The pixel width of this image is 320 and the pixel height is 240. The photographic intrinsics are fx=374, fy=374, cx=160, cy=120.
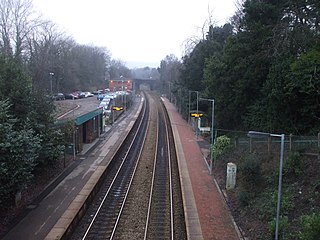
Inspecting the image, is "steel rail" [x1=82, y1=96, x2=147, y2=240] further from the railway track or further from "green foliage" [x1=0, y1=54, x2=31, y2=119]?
"green foliage" [x1=0, y1=54, x2=31, y2=119]

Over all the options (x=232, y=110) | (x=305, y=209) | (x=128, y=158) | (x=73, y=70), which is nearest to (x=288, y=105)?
(x=232, y=110)

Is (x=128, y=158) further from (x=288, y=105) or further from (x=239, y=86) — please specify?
(x=288, y=105)

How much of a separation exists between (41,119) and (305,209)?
13800mm

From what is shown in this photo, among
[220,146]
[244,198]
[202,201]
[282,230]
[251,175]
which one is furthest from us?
[220,146]

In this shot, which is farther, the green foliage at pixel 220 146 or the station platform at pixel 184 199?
the green foliage at pixel 220 146

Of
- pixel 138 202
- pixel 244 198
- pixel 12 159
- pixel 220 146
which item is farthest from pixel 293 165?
pixel 12 159


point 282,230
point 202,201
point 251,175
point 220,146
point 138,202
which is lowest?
point 138,202

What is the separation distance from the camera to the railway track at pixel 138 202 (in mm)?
14664

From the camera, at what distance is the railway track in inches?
577

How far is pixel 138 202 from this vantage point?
18.1 meters

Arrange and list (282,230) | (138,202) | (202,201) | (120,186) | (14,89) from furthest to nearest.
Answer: (120,186)
(14,89)
(138,202)
(202,201)
(282,230)

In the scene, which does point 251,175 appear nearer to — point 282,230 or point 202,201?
point 202,201

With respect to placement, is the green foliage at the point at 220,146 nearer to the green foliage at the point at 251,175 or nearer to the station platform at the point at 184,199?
the station platform at the point at 184,199

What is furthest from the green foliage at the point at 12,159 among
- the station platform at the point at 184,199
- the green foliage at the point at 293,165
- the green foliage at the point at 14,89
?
the green foliage at the point at 293,165
